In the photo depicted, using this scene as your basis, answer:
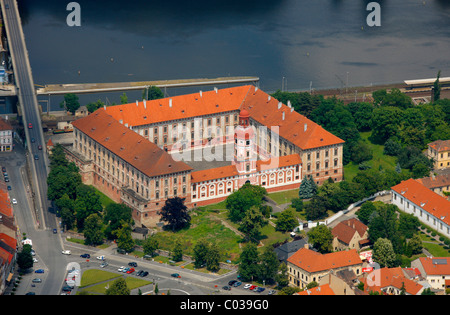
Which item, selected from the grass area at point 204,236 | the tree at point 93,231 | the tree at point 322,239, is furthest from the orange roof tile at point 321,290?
the tree at point 93,231

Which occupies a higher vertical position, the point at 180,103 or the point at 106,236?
the point at 180,103

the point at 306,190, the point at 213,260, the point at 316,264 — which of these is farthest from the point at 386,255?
the point at 306,190

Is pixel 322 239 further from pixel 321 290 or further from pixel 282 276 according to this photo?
pixel 321 290

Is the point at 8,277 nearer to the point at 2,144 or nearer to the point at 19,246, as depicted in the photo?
the point at 19,246

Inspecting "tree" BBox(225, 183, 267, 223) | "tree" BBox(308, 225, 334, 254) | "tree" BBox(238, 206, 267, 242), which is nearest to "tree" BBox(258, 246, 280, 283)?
"tree" BBox(308, 225, 334, 254)

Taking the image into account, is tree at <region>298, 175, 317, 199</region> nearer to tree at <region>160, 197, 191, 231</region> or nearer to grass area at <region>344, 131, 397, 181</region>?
grass area at <region>344, 131, 397, 181</region>

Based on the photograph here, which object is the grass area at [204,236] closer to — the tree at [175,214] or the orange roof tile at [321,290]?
the tree at [175,214]

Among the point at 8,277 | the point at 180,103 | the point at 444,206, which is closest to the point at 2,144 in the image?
the point at 180,103
